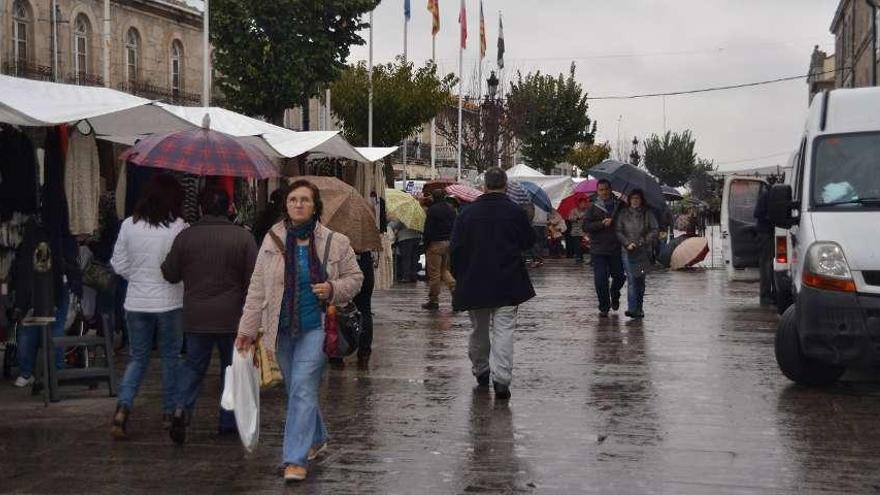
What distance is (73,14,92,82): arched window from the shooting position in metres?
40.8

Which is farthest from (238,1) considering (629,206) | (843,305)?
(843,305)

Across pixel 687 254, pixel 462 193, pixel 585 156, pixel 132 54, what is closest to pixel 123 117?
pixel 462 193

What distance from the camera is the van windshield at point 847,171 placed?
1030 centimetres

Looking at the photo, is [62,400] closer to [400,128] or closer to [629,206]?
[629,206]

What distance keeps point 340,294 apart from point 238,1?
26244mm

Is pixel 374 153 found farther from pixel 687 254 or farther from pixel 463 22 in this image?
pixel 463 22

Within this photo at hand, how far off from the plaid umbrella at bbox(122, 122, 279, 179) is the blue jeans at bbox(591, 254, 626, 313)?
26.4 ft

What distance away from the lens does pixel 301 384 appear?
7117mm

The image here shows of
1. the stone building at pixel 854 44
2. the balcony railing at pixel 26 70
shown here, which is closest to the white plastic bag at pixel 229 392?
the balcony railing at pixel 26 70

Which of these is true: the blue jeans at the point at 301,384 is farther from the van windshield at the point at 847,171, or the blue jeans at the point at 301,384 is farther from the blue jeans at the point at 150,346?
the van windshield at the point at 847,171

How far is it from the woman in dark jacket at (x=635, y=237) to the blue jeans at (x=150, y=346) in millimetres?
8856

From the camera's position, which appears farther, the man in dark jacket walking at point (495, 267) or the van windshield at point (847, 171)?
the van windshield at point (847, 171)

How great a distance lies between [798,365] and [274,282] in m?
5.13

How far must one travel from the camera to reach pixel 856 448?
8.01 m
